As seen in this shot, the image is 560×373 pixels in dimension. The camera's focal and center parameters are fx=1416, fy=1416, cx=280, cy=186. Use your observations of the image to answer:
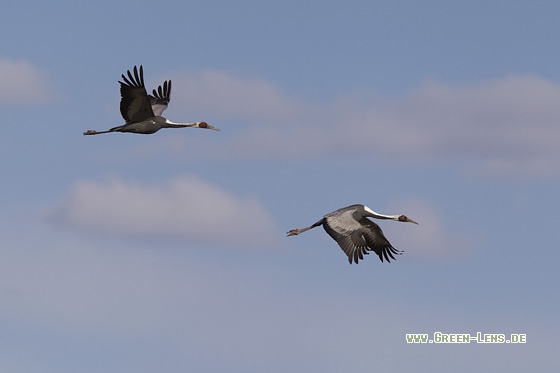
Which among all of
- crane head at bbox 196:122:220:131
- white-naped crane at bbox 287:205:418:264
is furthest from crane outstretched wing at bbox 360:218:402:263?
crane head at bbox 196:122:220:131

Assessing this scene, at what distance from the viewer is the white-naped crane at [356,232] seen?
159 ft

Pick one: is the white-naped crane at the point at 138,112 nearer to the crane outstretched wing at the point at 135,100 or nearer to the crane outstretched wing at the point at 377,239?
the crane outstretched wing at the point at 135,100

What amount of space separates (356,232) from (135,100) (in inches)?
363

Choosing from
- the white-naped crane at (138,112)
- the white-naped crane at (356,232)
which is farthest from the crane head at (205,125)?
the white-naped crane at (356,232)

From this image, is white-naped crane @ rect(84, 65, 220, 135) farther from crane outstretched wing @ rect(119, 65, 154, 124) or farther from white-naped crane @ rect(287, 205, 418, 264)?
white-naped crane @ rect(287, 205, 418, 264)

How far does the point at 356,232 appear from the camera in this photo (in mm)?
48781

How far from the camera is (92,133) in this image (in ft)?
177

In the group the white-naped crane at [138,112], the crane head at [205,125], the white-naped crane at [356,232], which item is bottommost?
the white-naped crane at [356,232]

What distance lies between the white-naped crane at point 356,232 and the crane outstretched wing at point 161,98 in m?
8.38

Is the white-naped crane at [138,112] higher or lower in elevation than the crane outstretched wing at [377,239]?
higher

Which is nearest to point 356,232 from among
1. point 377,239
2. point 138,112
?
point 377,239

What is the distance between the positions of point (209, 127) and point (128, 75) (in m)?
6.03

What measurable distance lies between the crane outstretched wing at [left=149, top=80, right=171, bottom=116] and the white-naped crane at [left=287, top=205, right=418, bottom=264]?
838cm

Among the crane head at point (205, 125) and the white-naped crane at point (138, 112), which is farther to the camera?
the crane head at point (205, 125)
